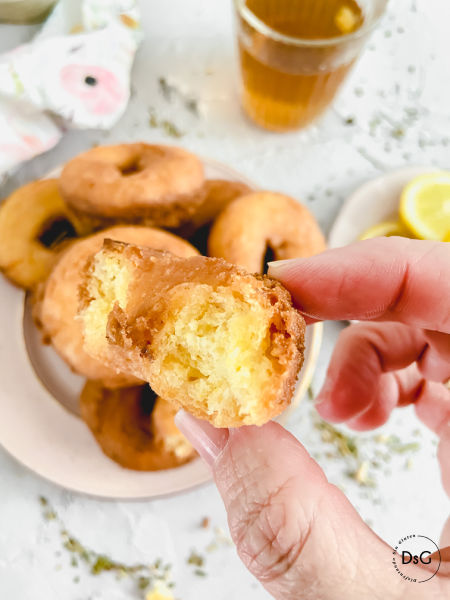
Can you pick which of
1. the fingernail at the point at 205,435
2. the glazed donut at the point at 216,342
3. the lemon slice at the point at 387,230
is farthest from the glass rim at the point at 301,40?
the fingernail at the point at 205,435

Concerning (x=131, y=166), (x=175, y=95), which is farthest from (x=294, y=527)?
(x=175, y=95)

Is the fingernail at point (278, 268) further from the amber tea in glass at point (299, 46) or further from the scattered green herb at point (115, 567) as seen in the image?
the scattered green herb at point (115, 567)

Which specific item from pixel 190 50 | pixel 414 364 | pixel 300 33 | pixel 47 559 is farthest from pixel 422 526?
pixel 190 50

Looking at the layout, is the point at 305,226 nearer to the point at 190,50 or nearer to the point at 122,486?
the point at 122,486

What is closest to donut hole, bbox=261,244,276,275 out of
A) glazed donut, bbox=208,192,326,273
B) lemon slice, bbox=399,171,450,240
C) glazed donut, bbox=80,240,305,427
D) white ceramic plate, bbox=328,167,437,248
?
glazed donut, bbox=208,192,326,273

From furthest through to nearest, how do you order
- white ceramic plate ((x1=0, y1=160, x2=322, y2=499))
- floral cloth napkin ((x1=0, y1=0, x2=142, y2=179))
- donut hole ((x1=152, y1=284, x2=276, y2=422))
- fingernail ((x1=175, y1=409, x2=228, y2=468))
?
floral cloth napkin ((x1=0, y1=0, x2=142, y2=179)) < white ceramic plate ((x1=0, y1=160, x2=322, y2=499)) < fingernail ((x1=175, y1=409, x2=228, y2=468)) < donut hole ((x1=152, y1=284, x2=276, y2=422))

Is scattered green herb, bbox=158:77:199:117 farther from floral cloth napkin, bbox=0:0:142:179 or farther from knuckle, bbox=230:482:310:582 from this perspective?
knuckle, bbox=230:482:310:582

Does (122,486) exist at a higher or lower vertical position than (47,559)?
higher
